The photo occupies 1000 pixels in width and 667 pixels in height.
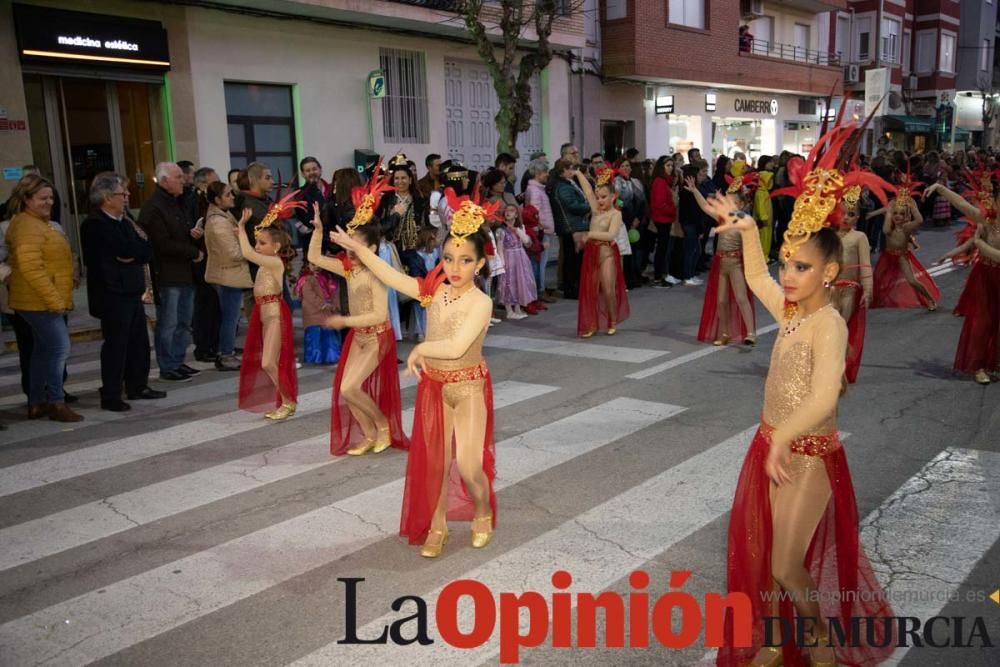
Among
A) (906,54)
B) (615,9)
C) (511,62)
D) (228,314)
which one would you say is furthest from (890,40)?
(228,314)

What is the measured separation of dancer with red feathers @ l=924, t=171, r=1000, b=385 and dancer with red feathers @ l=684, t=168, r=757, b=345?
2.02 metres

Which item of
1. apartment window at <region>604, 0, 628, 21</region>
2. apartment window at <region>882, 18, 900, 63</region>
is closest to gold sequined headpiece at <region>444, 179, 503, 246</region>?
apartment window at <region>604, 0, 628, 21</region>

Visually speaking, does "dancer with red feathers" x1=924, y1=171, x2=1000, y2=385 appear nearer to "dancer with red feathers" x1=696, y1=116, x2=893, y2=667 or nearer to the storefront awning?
"dancer with red feathers" x1=696, y1=116, x2=893, y2=667

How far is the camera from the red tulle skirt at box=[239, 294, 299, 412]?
686 cm

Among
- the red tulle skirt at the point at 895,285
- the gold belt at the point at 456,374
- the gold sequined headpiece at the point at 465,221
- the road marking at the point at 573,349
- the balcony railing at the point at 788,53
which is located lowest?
the road marking at the point at 573,349

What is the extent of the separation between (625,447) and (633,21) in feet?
60.2

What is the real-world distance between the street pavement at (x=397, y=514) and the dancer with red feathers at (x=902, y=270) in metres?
2.96

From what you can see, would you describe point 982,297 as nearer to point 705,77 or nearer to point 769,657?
point 769,657

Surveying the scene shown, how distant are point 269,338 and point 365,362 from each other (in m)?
1.43

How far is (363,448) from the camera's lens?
19.6ft

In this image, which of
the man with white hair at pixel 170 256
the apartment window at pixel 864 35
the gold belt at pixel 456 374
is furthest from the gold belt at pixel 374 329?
the apartment window at pixel 864 35

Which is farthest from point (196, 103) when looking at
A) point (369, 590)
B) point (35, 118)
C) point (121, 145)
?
point (369, 590)

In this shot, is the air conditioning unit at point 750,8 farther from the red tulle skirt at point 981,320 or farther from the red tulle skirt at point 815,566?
the red tulle skirt at point 815,566

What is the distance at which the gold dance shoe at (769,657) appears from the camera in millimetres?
3250
